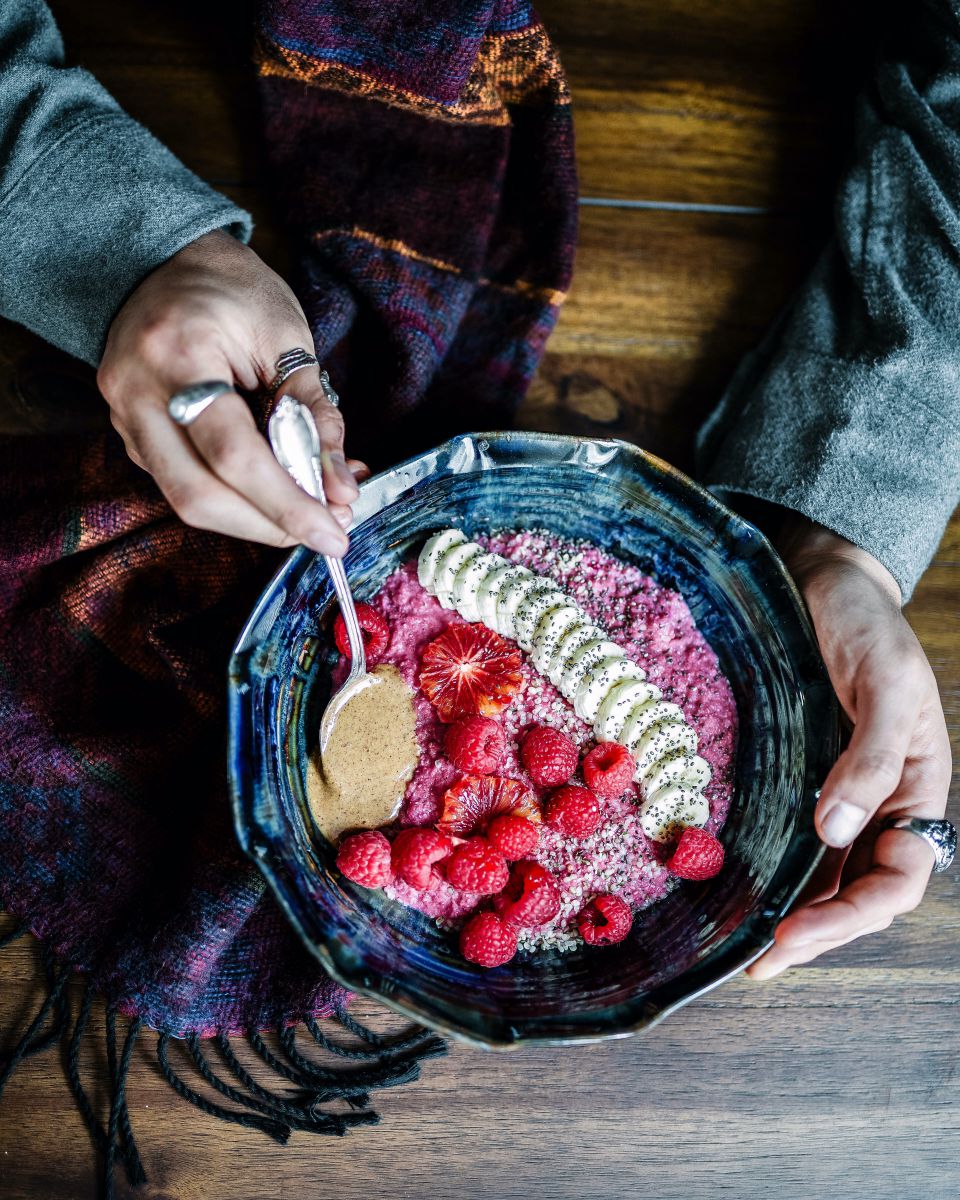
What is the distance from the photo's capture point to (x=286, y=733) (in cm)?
103

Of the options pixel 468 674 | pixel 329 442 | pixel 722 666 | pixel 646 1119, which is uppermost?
pixel 329 442

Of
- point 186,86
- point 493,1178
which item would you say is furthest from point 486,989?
point 186,86

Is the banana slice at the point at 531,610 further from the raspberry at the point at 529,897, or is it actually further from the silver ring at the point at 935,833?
the silver ring at the point at 935,833

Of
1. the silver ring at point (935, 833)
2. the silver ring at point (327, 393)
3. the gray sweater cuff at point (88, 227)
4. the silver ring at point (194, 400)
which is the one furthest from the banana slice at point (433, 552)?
the silver ring at point (935, 833)

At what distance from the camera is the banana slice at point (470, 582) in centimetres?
108

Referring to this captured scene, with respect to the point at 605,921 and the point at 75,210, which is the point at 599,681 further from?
the point at 75,210

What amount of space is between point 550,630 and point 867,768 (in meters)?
0.37

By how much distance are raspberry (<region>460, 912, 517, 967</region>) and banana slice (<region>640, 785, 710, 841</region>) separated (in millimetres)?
200

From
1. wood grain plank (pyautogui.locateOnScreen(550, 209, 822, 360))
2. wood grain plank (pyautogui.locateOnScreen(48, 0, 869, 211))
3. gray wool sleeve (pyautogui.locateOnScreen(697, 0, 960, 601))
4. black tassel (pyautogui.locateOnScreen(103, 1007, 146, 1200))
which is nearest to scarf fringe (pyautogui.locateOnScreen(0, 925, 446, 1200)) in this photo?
black tassel (pyautogui.locateOnScreen(103, 1007, 146, 1200))

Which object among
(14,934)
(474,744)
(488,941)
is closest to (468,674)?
(474,744)

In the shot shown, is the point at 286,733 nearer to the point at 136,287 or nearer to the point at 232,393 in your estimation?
the point at 232,393

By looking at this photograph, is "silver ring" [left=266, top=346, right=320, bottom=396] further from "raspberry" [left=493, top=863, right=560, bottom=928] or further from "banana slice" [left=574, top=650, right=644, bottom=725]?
"raspberry" [left=493, top=863, right=560, bottom=928]

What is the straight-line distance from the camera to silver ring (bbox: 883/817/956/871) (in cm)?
102

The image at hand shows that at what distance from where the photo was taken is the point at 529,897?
3.28 ft
